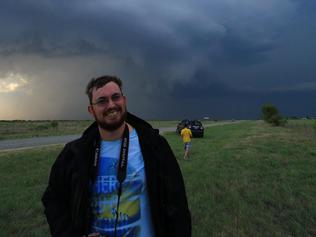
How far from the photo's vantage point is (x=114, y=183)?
8.08 feet

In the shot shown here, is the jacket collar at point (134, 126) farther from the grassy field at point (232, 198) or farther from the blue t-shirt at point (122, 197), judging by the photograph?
the grassy field at point (232, 198)

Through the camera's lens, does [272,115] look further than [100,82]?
Yes

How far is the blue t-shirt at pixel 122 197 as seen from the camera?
8.12 ft

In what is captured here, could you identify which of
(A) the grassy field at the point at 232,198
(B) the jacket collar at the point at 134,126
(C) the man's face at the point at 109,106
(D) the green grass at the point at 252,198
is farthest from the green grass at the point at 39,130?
(C) the man's face at the point at 109,106

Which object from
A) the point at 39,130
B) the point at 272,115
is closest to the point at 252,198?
the point at 39,130

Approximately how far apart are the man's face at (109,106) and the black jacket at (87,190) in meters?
0.18

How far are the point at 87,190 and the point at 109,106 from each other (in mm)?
593

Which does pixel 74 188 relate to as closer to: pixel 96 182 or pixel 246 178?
pixel 96 182

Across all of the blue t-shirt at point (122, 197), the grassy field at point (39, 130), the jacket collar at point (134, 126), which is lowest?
the grassy field at point (39, 130)

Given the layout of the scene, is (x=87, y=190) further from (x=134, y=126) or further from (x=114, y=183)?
(x=134, y=126)

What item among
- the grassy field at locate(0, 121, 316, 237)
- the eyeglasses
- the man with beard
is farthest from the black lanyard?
the grassy field at locate(0, 121, 316, 237)

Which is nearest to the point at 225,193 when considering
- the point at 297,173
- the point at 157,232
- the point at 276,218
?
the point at 276,218

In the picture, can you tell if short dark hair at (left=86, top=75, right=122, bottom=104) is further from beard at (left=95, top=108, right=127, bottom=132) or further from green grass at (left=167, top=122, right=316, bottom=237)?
green grass at (left=167, top=122, right=316, bottom=237)

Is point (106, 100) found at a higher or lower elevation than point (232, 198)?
higher
